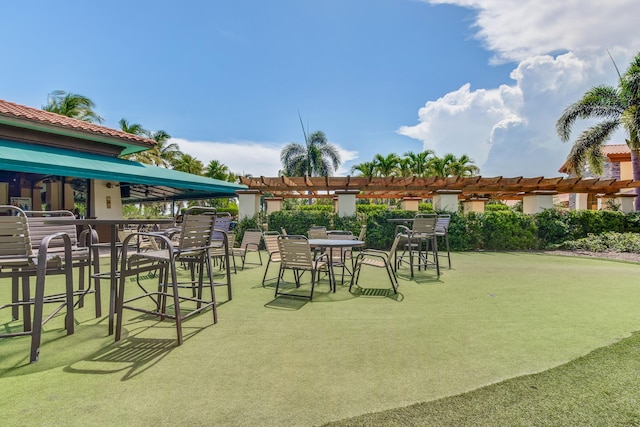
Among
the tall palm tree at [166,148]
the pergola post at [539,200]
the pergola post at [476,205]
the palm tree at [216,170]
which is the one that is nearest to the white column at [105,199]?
the pergola post at [476,205]

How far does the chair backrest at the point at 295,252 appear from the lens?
4184 mm

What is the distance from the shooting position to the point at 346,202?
10.8 meters

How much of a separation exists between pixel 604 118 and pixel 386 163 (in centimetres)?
1547

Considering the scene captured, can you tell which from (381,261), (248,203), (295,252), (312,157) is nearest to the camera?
(295,252)

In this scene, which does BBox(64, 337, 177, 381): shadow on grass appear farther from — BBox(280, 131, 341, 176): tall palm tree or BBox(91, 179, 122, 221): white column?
BBox(280, 131, 341, 176): tall palm tree

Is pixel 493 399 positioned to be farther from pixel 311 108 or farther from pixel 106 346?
pixel 311 108

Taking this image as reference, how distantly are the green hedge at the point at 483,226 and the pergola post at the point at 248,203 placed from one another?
744 millimetres

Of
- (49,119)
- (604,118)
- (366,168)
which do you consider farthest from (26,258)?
(366,168)

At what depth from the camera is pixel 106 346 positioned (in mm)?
2682

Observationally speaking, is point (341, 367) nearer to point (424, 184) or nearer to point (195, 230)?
point (195, 230)

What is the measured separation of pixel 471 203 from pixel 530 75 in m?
16.0

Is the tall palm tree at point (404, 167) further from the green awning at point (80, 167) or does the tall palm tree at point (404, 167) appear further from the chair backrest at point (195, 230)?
the chair backrest at point (195, 230)

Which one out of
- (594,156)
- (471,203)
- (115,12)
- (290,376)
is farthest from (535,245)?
(115,12)

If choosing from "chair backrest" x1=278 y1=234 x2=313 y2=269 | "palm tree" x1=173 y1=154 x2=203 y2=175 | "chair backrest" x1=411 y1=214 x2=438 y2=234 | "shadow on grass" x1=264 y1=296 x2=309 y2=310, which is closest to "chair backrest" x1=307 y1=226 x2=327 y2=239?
"chair backrest" x1=411 y1=214 x2=438 y2=234
